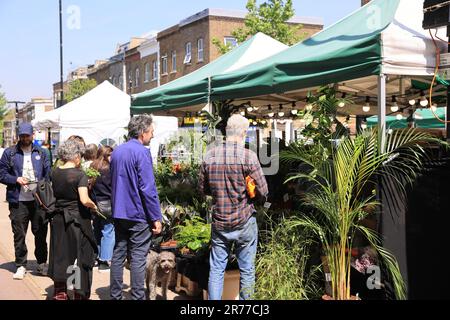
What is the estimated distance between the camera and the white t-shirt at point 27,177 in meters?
7.15

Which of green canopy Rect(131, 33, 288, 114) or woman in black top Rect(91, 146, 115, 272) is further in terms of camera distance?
green canopy Rect(131, 33, 288, 114)

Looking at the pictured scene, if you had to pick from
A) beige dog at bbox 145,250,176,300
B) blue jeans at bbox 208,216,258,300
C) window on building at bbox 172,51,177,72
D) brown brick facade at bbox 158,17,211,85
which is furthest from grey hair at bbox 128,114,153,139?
window on building at bbox 172,51,177,72

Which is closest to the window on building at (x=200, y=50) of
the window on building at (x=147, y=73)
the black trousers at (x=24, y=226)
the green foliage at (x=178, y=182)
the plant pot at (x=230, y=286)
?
the window on building at (x=147, y=73)

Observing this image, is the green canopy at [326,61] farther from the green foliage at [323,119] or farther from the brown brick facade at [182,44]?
the brown brick facade at [182,44]

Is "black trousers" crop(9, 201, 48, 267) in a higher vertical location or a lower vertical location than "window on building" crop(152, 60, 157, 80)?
lower

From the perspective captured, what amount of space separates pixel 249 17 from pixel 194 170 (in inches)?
762

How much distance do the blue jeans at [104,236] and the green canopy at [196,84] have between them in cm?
206

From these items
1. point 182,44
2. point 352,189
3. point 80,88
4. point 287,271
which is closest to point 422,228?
point 352,189

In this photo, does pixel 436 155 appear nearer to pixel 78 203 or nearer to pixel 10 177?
pixel 78 203

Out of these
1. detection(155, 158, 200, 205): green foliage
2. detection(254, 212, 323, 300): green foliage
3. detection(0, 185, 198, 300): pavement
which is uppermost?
detection(155, 158, 200, 205): green foliage

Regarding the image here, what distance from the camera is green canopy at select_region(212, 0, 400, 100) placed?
15.7ft

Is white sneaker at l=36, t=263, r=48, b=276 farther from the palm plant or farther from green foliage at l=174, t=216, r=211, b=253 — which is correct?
the palm plant

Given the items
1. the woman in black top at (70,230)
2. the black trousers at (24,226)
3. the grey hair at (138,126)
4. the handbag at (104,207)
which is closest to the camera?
the grey hair at (138,126)

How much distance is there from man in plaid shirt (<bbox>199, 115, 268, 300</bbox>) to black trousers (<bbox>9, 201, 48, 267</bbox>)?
3245mm
